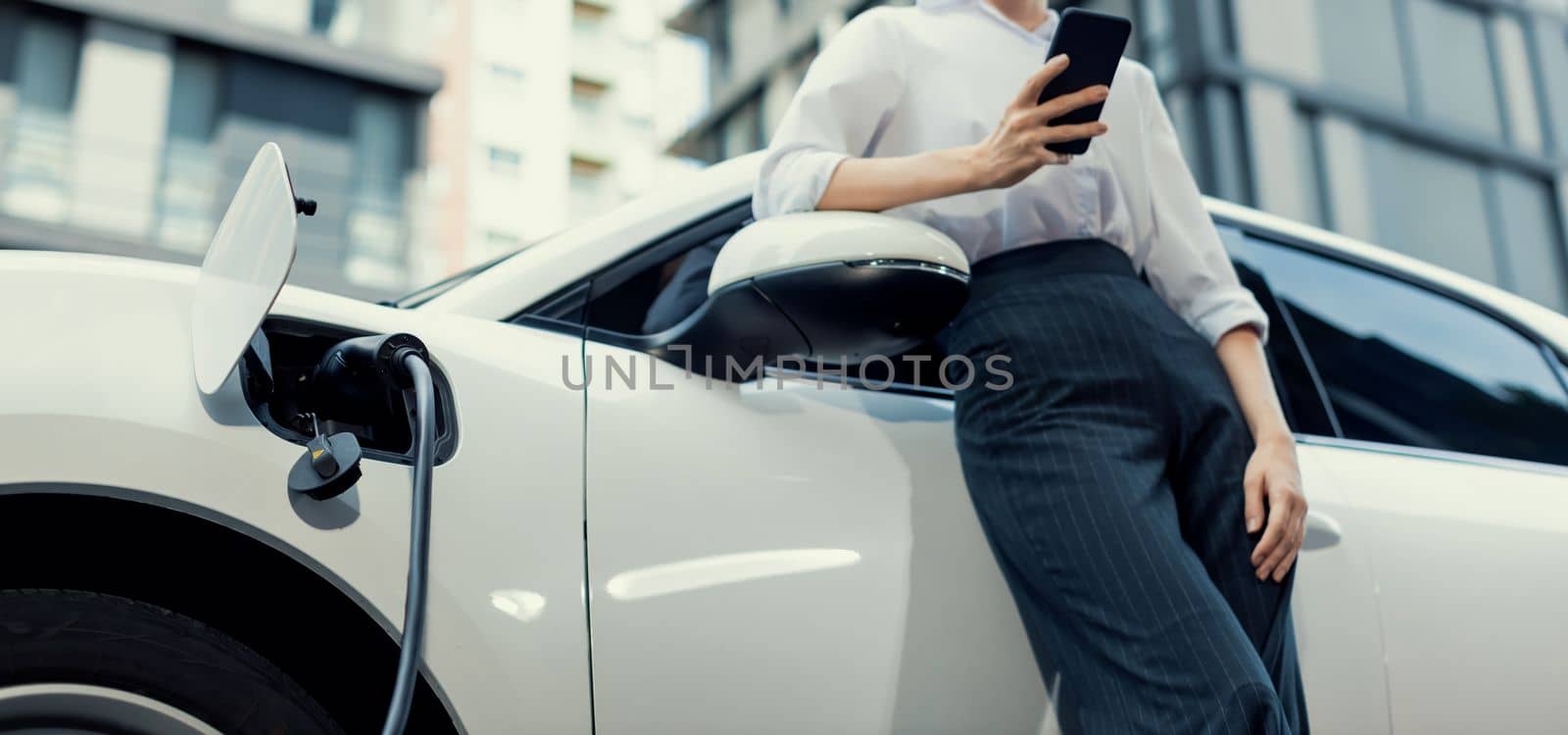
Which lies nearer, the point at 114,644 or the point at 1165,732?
the point at 114,644

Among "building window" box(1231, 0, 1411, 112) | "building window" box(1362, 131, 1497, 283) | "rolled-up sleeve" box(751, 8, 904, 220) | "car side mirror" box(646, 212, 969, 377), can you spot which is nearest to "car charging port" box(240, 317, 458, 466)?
"car side mirror" box(646, 212, 969, 377)

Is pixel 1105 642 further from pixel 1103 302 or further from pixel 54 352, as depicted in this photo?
pixel 54 352

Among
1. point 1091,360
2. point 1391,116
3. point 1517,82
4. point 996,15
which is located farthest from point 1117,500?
point 1517,82

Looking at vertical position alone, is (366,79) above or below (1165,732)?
above

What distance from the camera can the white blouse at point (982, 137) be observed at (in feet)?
4.73

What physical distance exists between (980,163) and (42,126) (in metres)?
13.9

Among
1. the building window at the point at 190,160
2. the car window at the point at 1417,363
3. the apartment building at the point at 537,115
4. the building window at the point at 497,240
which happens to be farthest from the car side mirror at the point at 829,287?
the building window at the point at 497,240

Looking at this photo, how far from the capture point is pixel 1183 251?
5.16 feet

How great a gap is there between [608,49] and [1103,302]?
100ft

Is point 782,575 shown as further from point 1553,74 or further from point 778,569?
point 1553,74

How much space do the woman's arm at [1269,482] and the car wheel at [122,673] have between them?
97 cm

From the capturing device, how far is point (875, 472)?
1.36 meters

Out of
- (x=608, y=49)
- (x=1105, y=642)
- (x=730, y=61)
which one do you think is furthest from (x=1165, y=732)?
(x=608, y=49)

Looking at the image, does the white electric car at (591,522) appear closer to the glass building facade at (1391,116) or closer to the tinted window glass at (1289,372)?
the tinted window glass at (1289,372)
